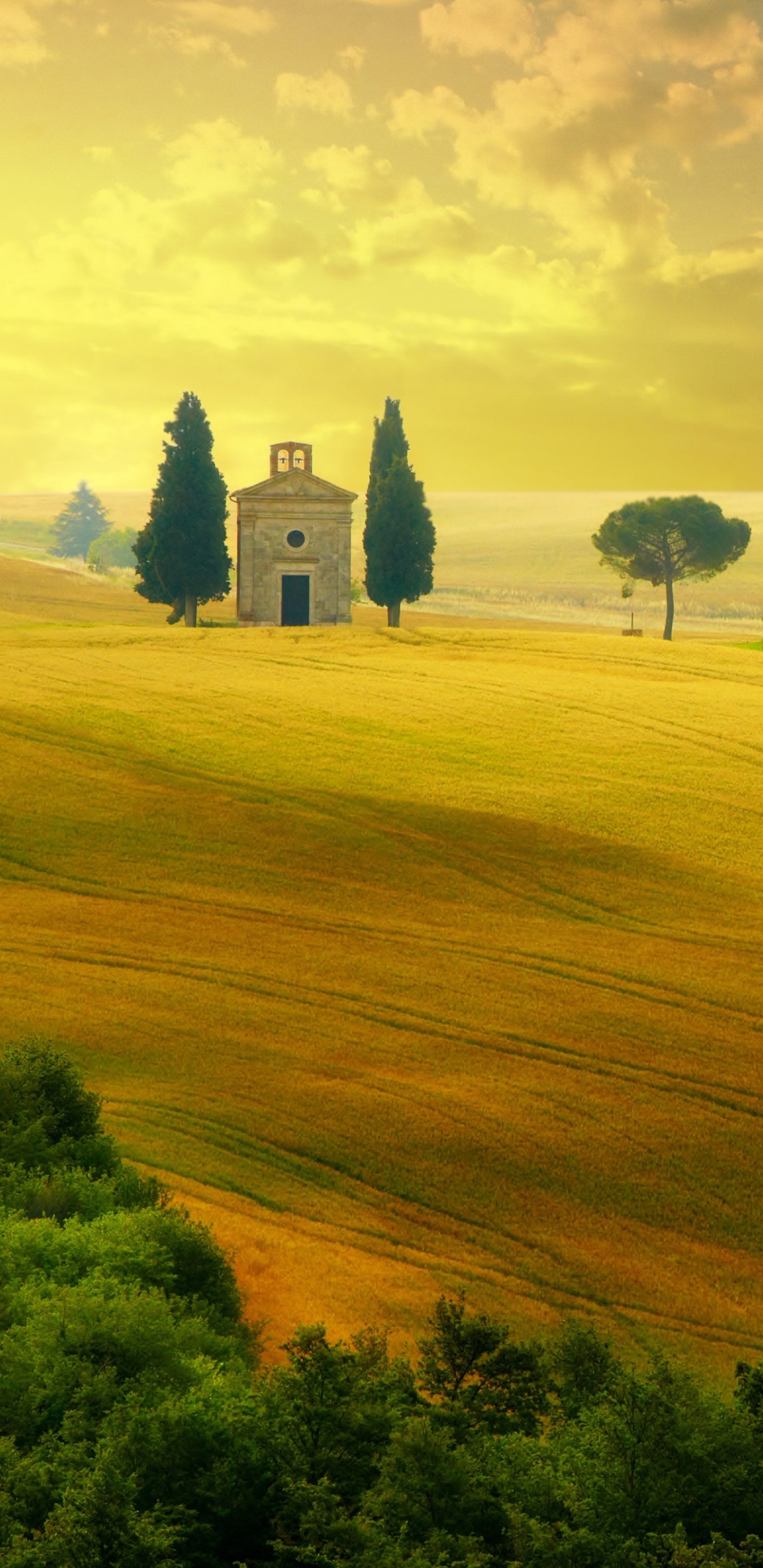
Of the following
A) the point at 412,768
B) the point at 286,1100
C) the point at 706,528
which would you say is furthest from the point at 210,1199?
the point at 706,528

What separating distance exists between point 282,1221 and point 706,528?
3149 inches

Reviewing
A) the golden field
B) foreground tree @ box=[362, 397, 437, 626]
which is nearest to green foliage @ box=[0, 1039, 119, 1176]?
the golden field

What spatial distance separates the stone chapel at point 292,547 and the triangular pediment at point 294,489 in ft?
0.09

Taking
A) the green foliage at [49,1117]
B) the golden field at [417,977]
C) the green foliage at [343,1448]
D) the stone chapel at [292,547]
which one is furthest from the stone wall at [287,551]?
the green foliage at [343,1448]

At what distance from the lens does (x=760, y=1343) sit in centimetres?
1633

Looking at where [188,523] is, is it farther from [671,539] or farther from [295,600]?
[671,539]

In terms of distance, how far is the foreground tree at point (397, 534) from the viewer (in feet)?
246

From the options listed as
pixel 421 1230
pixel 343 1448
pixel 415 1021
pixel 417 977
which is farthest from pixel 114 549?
pixel 343 1448

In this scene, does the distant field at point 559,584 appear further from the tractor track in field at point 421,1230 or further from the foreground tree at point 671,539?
the tractor track in field at point 421,1230

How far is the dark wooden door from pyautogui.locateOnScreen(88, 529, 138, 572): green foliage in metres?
87.5

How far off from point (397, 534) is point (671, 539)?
25702 millimetres

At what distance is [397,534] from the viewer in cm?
7512

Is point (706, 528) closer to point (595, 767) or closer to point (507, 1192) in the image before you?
point (595, 767)

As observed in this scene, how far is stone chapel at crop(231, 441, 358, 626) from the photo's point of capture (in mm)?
70000
